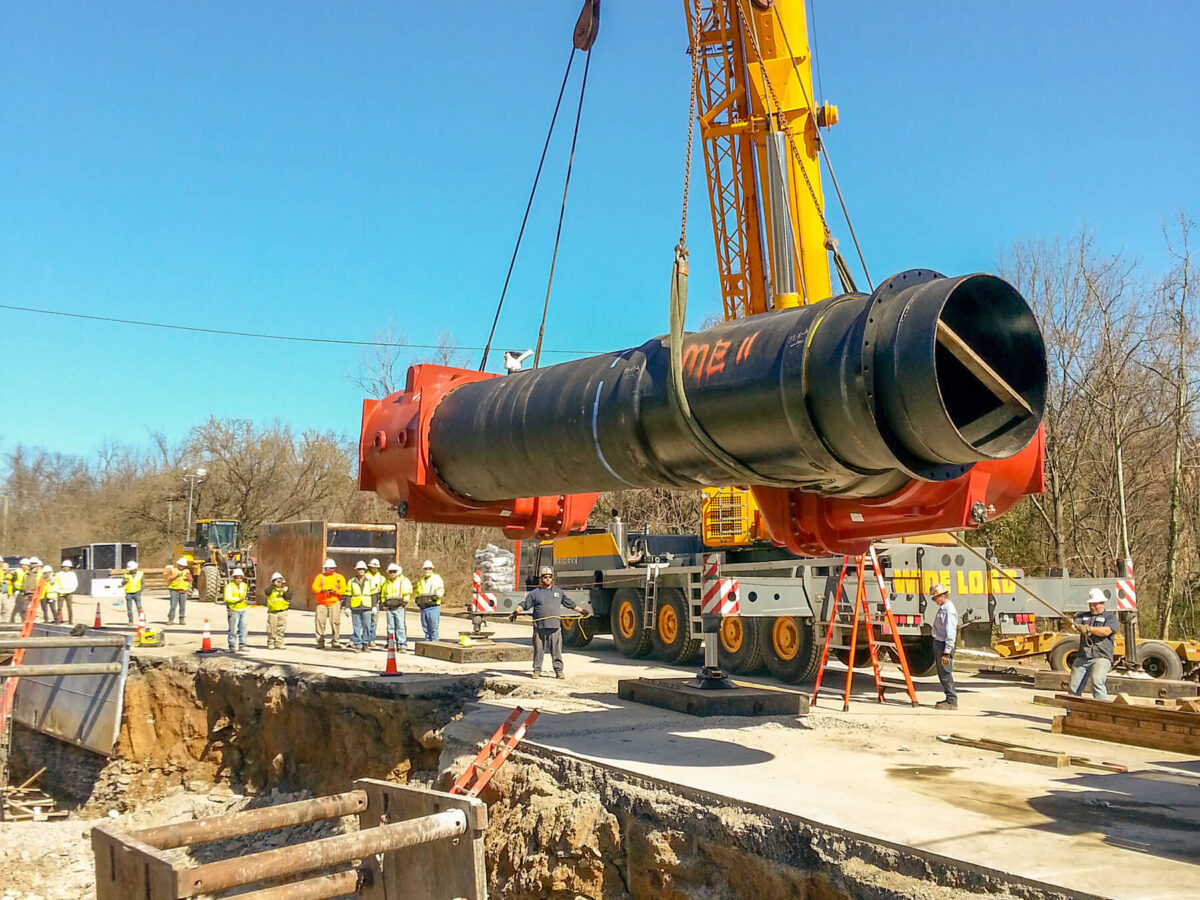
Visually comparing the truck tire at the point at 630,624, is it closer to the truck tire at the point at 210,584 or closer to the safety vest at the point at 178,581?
the safety vest at the point at 178,581

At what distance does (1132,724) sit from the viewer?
7.29 metres

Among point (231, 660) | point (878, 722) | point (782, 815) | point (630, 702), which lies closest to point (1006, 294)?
point (782, 815)

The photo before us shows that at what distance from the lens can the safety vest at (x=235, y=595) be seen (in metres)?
13.3

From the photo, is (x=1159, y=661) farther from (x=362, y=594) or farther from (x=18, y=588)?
(x=18, y=588)

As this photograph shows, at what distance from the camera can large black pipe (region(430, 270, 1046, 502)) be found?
376cm

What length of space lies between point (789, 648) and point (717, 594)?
3.09 meters

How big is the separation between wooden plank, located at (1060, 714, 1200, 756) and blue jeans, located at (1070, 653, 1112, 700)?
113 centimetres

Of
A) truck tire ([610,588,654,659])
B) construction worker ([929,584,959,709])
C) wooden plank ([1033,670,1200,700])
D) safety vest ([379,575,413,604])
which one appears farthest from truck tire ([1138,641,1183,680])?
safety vest ([379,575,413,604])

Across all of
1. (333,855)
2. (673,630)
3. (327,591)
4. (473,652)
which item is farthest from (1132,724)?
(327,591)

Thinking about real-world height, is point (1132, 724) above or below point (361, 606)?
below

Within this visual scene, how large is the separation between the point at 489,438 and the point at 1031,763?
4.28m

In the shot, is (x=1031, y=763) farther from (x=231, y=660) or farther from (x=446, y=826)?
(x=231, y=660)

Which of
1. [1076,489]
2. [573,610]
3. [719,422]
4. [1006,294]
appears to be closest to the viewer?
[1006,294]

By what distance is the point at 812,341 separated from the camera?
13.2ft
